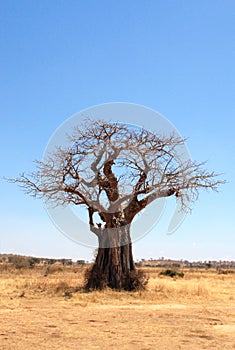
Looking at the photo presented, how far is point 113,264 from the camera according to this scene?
20.1 meters

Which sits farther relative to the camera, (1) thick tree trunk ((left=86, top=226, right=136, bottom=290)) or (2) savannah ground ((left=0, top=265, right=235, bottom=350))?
(1) thick tree trunk ((left=86, top=226, right=136, bottom=290))

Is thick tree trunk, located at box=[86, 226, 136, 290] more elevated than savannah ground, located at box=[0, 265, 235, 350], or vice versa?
thick tree trunk, located at box=[86, 226, 136, 290]

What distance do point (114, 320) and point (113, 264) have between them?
811 centimetres

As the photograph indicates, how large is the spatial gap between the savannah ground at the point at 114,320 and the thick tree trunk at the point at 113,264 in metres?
0.96

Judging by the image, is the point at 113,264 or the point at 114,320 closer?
the point at 114,320

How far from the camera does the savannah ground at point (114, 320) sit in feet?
29.7

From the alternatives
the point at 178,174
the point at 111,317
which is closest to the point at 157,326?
the point at 111,317

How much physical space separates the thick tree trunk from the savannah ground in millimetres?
956

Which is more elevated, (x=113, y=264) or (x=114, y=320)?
(x=113, y=264)

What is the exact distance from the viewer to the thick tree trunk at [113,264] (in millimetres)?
19891

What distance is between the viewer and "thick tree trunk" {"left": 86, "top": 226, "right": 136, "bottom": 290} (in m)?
19.9

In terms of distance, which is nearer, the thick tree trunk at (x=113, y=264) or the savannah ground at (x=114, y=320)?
the savannah ground at (x=114, y=320)

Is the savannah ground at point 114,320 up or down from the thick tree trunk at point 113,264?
down

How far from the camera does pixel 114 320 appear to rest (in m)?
12.0
